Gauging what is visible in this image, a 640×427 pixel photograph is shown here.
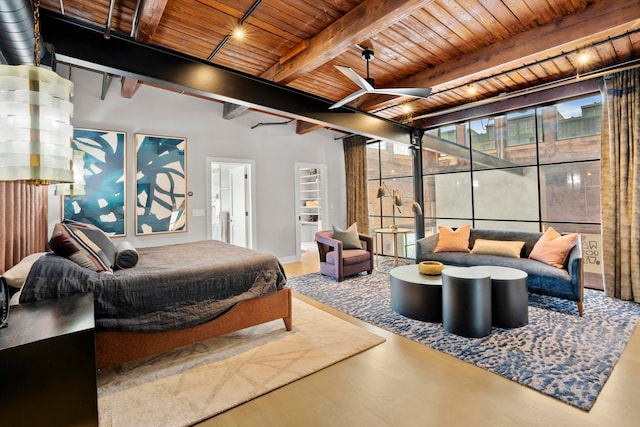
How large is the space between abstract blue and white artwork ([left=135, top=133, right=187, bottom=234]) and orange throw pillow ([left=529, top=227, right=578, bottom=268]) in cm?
521

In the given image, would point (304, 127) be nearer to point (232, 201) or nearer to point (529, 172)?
point (232, 201)

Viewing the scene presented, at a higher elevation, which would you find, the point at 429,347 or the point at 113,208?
the point at 113,208

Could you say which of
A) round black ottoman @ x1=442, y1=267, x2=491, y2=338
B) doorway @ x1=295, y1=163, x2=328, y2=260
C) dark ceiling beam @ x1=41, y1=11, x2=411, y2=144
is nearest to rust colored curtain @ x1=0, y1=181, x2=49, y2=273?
dark ceiling beam @ x1=41, y1=11, x2=411, y2=144

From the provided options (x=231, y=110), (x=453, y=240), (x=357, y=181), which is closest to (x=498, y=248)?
(x=453, y=240)

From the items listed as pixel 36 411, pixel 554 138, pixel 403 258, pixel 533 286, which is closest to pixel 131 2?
pixel 36 411

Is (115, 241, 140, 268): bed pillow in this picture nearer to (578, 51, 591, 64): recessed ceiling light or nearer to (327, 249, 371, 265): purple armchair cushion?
(327, 249, 371, 265): purple armchair cushion

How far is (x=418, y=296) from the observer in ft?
10.8

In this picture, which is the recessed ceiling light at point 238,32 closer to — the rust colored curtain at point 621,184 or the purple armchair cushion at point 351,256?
the purple armchair cushion at point 351,256

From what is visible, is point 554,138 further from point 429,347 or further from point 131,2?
point 131,2

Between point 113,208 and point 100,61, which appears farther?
point 113,208

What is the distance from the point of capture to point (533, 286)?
368 cm

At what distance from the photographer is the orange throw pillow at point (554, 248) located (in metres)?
3.67

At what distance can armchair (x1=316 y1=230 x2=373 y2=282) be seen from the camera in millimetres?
4887

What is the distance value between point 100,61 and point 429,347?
12.3ft
